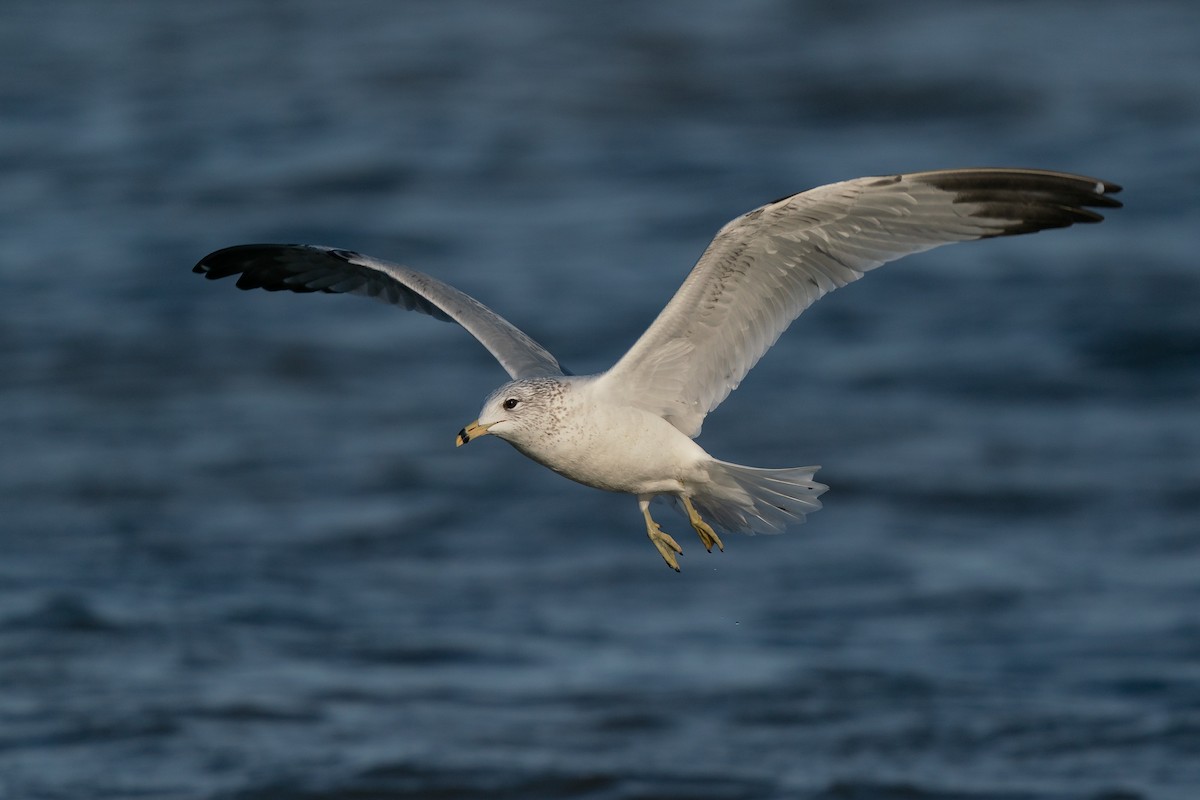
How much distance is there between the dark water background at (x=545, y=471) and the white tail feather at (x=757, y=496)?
12.5 feet

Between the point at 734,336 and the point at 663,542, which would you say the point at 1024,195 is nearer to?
the point at 734,336

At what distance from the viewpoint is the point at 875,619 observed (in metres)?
12.6

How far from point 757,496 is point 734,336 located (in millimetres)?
675

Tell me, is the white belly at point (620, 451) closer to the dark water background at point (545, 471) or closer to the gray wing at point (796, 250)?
the gray wing at point (796, 250)

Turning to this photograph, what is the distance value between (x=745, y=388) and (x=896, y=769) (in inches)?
281

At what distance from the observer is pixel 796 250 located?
6418mm

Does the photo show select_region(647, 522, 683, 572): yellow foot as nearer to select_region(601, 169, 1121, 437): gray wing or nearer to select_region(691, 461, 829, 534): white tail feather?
select_region(691, 461, 829, 534): white tail feather

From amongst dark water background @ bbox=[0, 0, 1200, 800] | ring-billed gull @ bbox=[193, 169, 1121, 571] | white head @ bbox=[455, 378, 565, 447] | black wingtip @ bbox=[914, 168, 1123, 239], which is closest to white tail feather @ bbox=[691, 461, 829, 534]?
ring-billed gull @ bbox=[193, 169, 1121, 571]

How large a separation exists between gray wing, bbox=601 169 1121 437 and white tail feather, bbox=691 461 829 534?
0.26 metres

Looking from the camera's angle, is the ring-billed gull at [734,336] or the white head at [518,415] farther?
the white head at [518,415]

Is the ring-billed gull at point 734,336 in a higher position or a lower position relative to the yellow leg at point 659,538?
higher

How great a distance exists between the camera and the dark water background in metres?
11.0

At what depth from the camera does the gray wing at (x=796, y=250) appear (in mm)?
6113

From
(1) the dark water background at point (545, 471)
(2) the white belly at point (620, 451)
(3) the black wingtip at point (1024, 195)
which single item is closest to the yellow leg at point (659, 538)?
(2) the white belly at point (620, 451)
